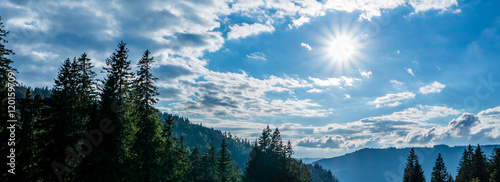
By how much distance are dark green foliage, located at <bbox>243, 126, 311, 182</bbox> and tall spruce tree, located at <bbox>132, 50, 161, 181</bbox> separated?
22.0 metres

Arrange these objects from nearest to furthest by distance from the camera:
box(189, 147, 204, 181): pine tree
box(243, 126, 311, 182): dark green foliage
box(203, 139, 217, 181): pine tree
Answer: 1. box(243, 126, 311, 182): dark green foliage
2. box(189, 147, 204, 181): pine tree
3. box(203, 139, 217, 181): pine tree

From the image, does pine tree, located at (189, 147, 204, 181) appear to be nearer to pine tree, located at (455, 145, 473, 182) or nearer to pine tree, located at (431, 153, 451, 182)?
pine tree, located at (431, 153, 451, 182)

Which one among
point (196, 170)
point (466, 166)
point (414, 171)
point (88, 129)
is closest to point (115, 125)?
point (88, 129)

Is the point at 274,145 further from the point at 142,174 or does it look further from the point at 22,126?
the point at 22,126

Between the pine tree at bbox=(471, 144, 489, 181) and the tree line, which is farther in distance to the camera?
the pine tree at bbox=(471, 144, 489, 181)

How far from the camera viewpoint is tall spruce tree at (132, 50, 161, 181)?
2897cm

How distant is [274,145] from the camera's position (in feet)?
162

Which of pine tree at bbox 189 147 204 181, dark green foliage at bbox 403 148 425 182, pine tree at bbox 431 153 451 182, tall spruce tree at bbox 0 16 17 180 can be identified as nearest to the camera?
tall spruce tree at bbox 0 16 17 180

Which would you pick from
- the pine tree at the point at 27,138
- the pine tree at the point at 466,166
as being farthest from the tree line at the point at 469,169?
the pine tree at the point at 27,138

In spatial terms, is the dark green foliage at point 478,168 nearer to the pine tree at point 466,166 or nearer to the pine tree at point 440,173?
the pine tree at point 466,166

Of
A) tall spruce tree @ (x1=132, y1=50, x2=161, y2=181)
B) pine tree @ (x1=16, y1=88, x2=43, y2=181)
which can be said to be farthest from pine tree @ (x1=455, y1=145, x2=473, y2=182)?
pine tree @ (x1=16, y1=88, x2=43, y2=181)

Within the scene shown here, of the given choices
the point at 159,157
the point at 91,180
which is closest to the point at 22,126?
the point at 91,180

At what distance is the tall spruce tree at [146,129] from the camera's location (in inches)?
1141

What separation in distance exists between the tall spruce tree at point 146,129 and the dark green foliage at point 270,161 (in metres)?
22.0
